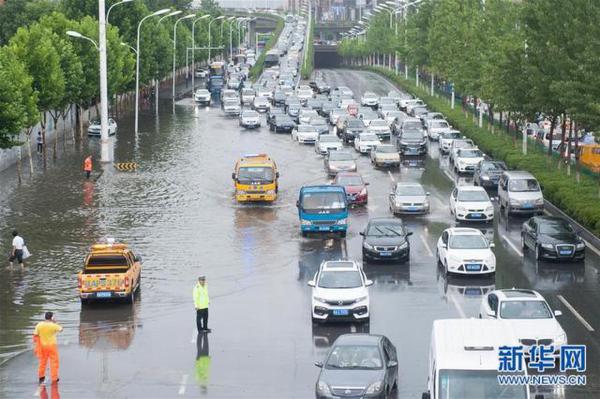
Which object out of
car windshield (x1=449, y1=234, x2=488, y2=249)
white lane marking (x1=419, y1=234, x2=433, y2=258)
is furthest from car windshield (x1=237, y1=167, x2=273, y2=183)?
car windshield (x1=449, y1=234, x2=488, y2=249)

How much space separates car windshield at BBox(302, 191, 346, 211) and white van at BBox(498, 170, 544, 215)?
9.03 m

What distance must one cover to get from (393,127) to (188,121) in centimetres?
2025

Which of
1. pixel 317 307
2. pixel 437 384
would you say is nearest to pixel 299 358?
pixel 317 307

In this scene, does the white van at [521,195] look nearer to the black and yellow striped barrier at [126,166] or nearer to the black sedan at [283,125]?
the black and yellow striped barrier at [126,166]

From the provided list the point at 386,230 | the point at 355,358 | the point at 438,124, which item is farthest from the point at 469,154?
the point at 355,358

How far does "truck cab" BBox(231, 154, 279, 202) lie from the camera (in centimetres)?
5738

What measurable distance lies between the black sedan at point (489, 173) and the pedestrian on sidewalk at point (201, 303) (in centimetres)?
3164

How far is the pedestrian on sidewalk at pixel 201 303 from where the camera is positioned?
3331 centimetres

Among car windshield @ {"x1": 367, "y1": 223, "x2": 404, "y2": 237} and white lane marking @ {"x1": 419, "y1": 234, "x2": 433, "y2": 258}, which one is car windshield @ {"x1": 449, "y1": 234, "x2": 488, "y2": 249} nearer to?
car windshield @ {"x1": 367, "y1": 223, "x2": 404, "y2": 237}

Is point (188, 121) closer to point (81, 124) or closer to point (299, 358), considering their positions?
point (81, 124)

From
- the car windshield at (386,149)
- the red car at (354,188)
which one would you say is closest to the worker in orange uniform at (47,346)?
the red car at (354,188)

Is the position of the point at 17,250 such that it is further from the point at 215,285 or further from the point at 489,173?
the point at 489,173

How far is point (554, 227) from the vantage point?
4419 centimetres

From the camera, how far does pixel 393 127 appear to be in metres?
92.9
